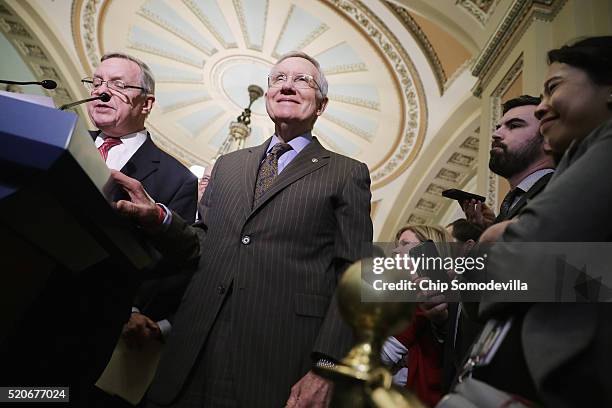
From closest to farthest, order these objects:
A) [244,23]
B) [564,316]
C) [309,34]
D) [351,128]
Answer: [564,316] < [309,34] < [244,23] < [351,128]

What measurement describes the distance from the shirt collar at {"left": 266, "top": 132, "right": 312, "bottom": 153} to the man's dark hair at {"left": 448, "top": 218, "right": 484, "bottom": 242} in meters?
0.71

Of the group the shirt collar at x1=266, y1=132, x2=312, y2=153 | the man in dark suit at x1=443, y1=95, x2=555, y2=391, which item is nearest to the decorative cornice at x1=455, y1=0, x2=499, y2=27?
the man in dark suit at x1=443, y1=95, x2=555, y2=391

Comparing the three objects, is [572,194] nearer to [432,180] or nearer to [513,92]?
[513,92]

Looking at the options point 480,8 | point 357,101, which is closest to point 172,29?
point 357,101

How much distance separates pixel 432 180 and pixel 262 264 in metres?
7.35

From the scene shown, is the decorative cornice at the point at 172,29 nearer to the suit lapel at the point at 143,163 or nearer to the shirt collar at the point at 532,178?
the suit lapel at the point at 143,163

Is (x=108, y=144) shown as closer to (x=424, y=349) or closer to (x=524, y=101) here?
(x=424, y=349)

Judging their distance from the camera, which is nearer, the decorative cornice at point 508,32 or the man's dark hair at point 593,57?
the man's dark hair at point 593,57

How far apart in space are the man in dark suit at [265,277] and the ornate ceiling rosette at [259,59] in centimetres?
570

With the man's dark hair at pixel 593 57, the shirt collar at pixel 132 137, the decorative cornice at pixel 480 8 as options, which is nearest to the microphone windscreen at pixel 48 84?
the shirt collar at pixel 132 137

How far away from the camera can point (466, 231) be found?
199cm

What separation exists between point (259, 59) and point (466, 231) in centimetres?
664

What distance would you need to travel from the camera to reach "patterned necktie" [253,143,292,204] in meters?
1.60

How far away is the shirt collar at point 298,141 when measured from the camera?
5.65ft
